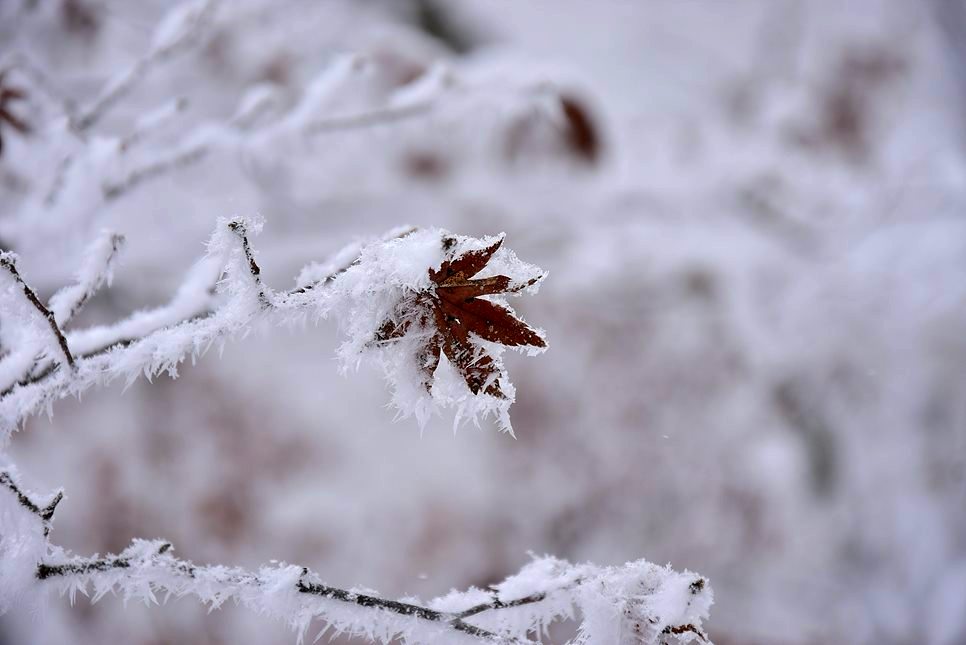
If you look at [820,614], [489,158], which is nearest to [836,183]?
[489,158]

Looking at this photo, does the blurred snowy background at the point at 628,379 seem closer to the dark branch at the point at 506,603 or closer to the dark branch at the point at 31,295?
the dark branch at the point at 31,295

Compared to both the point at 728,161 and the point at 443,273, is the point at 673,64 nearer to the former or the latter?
the point at 728,161

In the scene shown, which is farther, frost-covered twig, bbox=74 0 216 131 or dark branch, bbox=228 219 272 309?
frost-covered twig, bbox=74 0 216 131

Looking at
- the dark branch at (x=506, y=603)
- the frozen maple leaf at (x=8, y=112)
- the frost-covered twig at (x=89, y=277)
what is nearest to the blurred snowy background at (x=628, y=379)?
the frozen maple leaf at (x=8, y=112)

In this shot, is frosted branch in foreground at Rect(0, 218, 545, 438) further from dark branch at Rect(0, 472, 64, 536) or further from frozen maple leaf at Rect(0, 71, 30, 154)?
frozen maple leaf at Rect(0, 71, 30, 154)

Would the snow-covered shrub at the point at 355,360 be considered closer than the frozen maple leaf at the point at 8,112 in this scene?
Yes

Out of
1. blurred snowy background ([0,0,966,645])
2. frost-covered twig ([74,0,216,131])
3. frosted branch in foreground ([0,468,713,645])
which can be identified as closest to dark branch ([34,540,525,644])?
frosted branch in foreground ([0,468,713,645])
